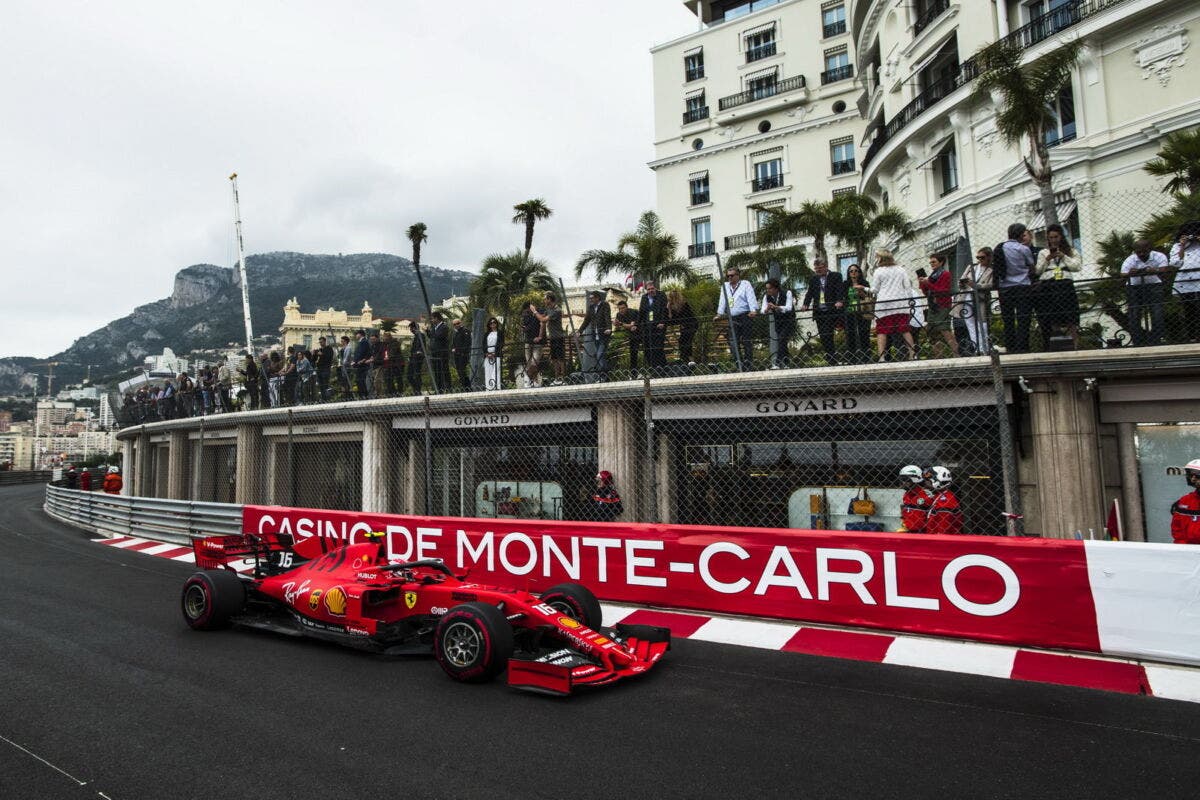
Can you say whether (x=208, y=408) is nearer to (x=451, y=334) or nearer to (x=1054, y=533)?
(x=451, y=334)

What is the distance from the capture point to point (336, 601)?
620 centimetres

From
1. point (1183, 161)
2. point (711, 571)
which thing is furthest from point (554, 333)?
point (1183, 161)

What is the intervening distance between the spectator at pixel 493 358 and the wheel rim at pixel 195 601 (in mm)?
5215

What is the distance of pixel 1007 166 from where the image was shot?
71.3ft

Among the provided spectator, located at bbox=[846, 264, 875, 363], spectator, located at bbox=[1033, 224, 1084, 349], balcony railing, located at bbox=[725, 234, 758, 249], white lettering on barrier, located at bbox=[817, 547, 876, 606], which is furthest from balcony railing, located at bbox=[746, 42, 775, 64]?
white lettering on barrier, located at bbox=[817, 547, 876, 606]

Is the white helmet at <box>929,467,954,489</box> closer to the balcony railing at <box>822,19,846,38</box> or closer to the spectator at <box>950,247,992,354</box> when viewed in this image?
the spectator at <box>950,247,992,354</box>

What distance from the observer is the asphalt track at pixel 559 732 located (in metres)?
3.63

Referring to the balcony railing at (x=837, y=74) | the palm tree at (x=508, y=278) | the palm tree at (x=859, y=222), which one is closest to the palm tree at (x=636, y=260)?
the palm tree at (x=508, y=278)

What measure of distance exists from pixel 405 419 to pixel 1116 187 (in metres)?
18.8

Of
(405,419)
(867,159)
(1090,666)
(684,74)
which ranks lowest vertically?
(1090,666)

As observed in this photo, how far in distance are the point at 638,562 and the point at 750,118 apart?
39.1 metres

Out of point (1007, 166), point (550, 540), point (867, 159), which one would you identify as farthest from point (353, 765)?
point (867, 159)

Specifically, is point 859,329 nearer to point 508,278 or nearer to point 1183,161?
point 1183,161

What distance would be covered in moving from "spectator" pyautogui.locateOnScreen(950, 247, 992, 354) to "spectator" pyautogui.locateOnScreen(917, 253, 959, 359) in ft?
0.32
